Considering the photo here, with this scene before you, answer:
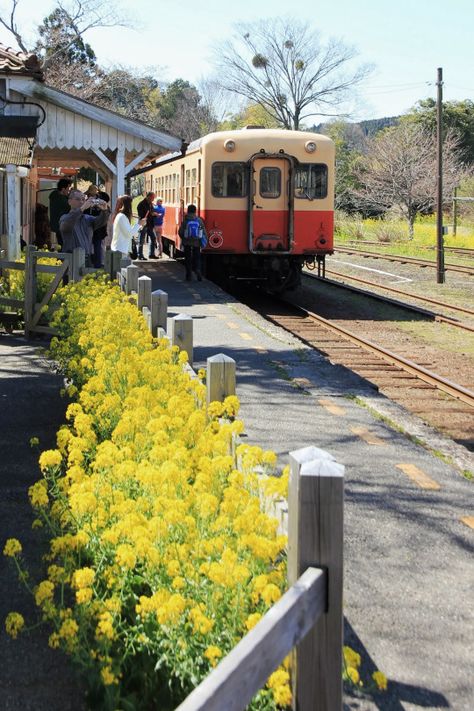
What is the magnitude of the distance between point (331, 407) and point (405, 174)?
143ft

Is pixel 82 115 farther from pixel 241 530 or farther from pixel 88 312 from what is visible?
pixel 241 530

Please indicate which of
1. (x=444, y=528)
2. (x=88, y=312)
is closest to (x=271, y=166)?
(x=88, y=312)

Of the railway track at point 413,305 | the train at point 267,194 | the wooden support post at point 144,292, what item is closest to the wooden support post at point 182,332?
the wooden support post at point 144,292

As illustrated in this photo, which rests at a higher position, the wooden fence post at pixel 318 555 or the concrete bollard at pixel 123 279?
the concrete bollard at pixel 123 279

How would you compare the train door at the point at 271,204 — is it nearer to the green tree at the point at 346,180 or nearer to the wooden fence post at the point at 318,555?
the wooden fence post at the point at 318,555

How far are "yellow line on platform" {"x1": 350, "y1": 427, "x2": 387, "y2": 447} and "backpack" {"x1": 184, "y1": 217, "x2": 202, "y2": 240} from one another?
37.2ft

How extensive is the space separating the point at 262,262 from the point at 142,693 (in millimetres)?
15836

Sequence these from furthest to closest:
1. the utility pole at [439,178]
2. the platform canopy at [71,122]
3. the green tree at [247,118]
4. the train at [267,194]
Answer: the green tree at [247,118], the utility pole at [439,178], the train at [267,194], the platform canopy at [71,122]

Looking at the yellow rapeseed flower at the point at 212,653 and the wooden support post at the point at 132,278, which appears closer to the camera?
the yellow rapeseed flower at the point at 212,653

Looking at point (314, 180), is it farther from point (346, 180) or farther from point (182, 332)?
point (346, 180)

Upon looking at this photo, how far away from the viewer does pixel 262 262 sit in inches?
742

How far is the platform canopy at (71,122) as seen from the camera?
16.5m

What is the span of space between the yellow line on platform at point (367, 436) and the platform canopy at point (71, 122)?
35.6ft

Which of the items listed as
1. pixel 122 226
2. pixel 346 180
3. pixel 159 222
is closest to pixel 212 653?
pixel 122 226
